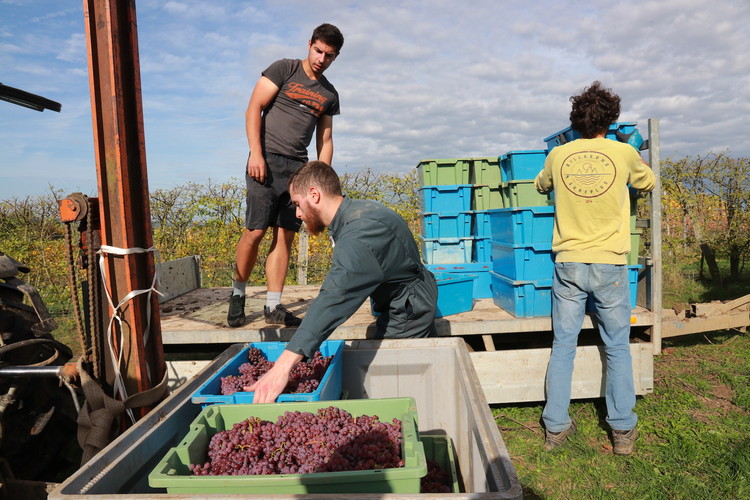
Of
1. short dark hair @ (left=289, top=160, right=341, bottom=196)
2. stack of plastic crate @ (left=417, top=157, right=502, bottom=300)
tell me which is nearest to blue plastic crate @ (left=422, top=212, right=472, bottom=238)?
stack of plastic crate @ (left=417, top=157, right=502, bottom=300)

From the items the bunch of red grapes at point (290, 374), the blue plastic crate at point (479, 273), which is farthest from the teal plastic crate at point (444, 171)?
the bunch of red grapes at point (290, 374)

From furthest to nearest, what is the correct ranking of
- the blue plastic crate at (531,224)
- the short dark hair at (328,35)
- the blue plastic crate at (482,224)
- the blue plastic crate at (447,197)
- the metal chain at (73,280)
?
the blue plastic crate at (447,197) → the blue plastic crate at (482,224) → the blue plastic crate at (531,224) → the short dark hair at (328,35) → the metal chain at (73,280)

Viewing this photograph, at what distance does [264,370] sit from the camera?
2525 mm

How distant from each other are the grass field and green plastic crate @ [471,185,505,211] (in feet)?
7.44

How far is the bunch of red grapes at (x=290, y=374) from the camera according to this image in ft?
7.18

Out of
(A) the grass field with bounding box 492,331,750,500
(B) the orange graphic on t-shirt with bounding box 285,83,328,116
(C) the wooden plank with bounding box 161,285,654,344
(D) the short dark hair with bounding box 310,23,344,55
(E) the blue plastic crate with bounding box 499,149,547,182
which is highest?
(D) the short dark hair with bounding box 310,23,344,55

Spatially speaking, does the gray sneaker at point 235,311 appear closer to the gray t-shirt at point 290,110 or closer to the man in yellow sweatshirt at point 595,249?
the gray t-shirt at point 290,110

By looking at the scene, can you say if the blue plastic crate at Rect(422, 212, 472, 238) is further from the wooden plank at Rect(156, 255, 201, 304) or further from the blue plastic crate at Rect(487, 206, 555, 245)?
the wooden plank at Rect(156, 255, 201, 304)

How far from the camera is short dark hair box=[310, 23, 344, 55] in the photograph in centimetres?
368

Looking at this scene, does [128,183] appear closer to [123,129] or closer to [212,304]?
[123,129]

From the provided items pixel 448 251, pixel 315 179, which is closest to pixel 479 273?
pixel 448 251

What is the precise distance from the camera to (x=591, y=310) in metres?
4.04

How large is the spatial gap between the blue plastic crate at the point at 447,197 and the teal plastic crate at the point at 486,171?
6.3 inches

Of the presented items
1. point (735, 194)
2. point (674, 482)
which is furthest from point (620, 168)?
point (735, 194)
